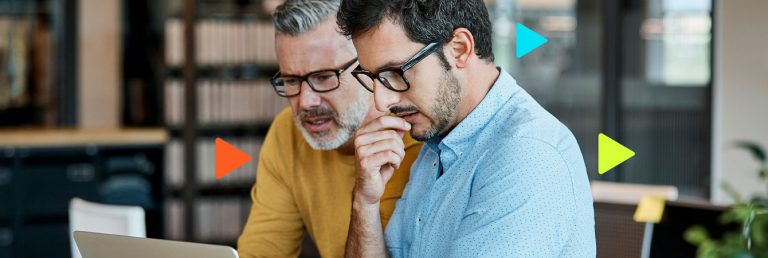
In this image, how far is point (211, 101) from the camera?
21.5ft

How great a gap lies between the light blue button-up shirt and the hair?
0.35 feet

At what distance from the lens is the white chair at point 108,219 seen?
2496 mm

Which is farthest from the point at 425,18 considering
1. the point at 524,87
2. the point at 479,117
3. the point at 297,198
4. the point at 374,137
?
the point at 524,87

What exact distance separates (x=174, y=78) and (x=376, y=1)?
4.99 meters

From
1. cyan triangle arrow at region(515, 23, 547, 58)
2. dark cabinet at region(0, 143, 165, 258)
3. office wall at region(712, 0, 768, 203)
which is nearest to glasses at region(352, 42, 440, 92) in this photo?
cyan triangle arrow at region(515, 23, 547, 58)

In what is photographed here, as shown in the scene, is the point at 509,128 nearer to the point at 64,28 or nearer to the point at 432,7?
the point at 432,7

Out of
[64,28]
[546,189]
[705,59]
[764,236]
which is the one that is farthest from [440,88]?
[64,28]

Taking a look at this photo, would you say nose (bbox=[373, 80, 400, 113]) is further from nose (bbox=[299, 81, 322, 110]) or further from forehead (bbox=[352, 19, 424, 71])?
nose (bbox=[299, 81, 322, 110])

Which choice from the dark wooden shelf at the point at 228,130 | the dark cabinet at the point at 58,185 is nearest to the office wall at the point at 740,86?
the dark wooden shelf at the point at 228,130

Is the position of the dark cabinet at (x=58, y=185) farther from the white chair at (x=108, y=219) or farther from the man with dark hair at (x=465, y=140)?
the man with dark hair at (x=465, y=140)

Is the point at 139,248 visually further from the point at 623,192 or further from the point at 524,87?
the point at 524,87

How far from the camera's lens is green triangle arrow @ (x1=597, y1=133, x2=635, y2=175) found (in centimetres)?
189

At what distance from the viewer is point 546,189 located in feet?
5.13

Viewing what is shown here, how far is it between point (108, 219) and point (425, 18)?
1221 mm
